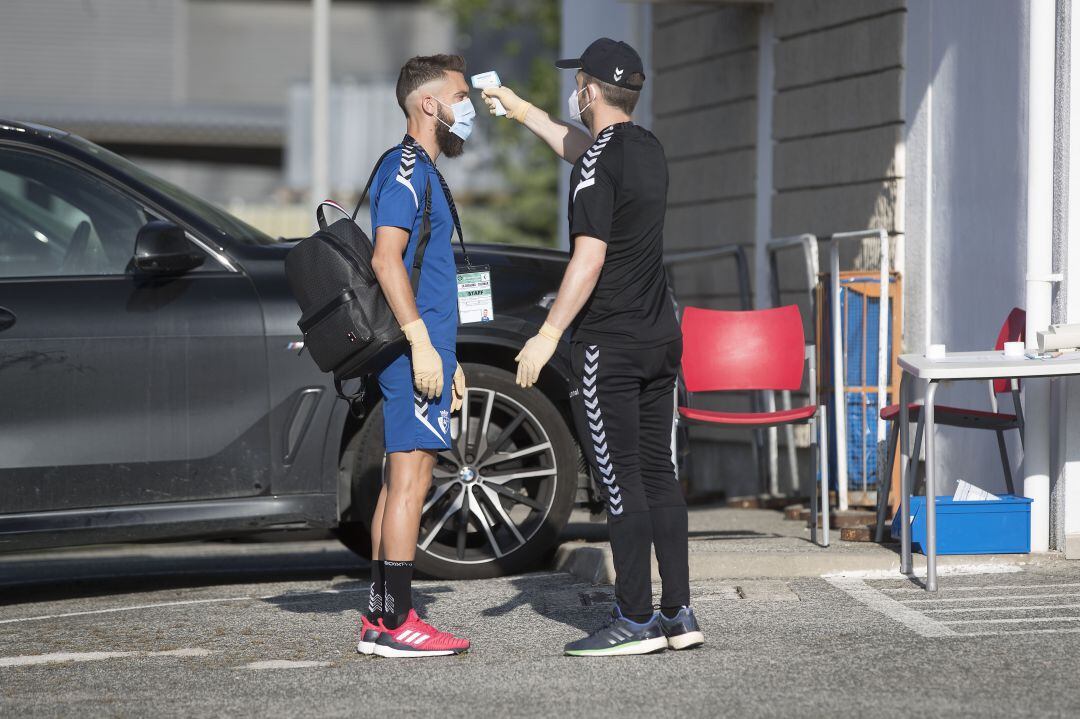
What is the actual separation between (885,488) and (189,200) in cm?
329

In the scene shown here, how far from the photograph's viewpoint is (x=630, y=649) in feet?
Answer: 16.6

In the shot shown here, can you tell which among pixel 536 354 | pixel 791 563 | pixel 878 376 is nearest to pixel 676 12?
pixel 878 376

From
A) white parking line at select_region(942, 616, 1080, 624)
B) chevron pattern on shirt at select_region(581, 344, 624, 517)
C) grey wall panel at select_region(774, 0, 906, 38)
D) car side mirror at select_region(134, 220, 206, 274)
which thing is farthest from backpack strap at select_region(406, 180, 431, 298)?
grey wall panel at select_region(774, 0, 906, 38)

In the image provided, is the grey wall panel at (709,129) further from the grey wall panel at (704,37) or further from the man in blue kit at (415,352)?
the man in blue kit at (415,352)

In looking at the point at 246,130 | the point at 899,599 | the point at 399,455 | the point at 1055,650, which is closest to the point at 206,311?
the point at 399,455

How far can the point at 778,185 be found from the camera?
9688 mm

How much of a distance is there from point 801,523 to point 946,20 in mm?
2638

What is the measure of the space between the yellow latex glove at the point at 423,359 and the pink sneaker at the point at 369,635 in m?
0.80

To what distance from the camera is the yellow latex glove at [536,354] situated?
4.87 m

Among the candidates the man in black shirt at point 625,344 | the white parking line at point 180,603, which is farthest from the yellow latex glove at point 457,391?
the white parking line at point 180,603

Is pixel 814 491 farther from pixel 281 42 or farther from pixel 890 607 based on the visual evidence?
pixel 281 42

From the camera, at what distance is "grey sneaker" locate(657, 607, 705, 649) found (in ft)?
16.8

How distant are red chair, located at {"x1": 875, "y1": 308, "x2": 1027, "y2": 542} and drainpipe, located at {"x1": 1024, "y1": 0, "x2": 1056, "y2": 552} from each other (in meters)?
0.22

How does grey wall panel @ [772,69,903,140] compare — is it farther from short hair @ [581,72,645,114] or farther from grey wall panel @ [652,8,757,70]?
short hair @ [581,72,645,114]
